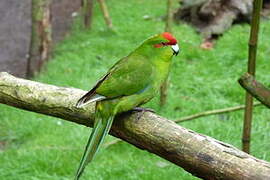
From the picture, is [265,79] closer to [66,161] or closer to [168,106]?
[168,106]

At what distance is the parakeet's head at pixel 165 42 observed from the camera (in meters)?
2.59

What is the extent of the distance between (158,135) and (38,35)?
3.92 m

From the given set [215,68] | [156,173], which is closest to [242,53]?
[215,68]

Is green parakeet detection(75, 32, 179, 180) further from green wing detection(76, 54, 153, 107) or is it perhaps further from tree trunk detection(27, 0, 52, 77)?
tree trunk detection(27, 0, 52, 77)

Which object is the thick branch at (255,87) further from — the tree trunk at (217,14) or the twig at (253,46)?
the tree trunk at (217,14)

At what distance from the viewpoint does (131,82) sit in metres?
2.53

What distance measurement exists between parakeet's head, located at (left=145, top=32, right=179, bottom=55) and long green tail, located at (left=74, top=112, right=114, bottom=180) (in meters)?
0.41

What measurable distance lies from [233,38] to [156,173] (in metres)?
3.07

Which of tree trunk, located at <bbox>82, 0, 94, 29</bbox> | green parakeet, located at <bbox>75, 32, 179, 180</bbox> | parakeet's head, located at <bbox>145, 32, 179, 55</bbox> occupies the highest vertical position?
parakeet's head, located at <bbox>145, 32, 179, 55</bbox>

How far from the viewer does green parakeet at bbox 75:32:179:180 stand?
2475 mm

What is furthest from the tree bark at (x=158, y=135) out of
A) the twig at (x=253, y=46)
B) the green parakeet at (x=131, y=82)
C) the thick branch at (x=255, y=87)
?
the twig at (x=253, y=46)

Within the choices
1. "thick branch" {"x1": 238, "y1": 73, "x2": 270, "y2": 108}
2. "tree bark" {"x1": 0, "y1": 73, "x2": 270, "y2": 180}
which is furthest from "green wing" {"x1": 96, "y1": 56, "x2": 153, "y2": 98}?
"thick branch" {"x1": 238, "y1": 73, "x2": 270, "y2": 108}

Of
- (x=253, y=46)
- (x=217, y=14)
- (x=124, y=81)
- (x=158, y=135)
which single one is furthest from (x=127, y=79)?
(x=217, y=14)

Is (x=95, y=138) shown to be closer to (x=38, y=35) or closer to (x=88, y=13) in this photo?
(x=38, y=35)
